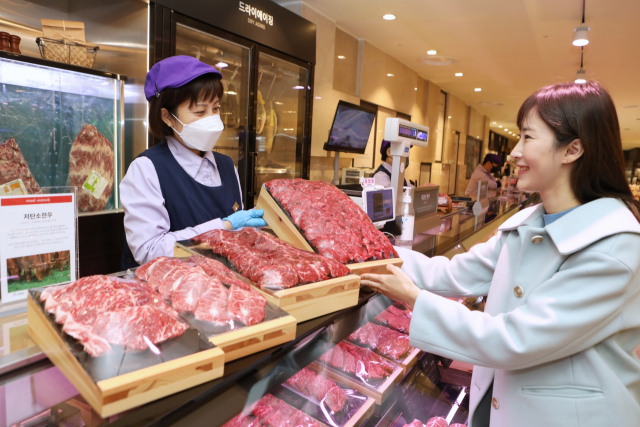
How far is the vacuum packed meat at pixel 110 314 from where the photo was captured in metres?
0.73

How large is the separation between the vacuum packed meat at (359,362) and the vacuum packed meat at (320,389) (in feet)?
0.26

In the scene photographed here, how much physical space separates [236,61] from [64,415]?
13.4 feet

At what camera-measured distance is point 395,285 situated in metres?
1.28

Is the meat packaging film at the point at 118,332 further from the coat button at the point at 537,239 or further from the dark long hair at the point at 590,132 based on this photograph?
the dark long hair at the point at 590,132

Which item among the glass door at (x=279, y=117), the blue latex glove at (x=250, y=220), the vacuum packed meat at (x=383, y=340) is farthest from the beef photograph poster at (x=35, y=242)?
the glass door at (x=279, y=117)

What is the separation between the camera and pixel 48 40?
9.12 ft

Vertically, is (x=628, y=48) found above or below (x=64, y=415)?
above

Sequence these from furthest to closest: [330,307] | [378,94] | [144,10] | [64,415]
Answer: [378,94] < [144,10] < [330,307] < [64,415]

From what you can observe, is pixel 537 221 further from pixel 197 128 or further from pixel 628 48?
pixel 628 48

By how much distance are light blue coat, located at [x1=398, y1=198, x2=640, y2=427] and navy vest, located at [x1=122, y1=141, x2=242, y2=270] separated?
1.17 meters

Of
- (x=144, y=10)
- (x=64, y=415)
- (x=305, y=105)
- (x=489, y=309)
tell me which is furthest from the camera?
(x=305, y=105)

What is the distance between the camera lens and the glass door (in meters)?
4.83

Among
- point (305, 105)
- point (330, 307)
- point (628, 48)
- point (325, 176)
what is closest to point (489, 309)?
point (330, 307)

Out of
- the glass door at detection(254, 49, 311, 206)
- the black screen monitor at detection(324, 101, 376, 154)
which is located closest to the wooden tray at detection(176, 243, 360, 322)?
the glass door at detection(254, 49, 311, 206)
